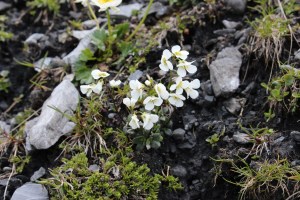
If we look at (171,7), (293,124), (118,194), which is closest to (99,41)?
(171,7)

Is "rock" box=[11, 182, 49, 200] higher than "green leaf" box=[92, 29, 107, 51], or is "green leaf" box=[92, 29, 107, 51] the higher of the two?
"green leaf" box=[92, 29, 107, 51]

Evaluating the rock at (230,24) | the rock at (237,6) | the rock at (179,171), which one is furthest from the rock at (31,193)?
the rock at (237,6)

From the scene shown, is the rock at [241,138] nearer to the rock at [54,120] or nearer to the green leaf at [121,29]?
the rock at [54,120]

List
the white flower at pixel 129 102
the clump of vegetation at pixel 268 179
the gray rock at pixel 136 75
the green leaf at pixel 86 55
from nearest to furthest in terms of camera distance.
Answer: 1. the clump of vegetation at pixel 268 179
2. the white flower at pixel 129 102
3. the gray rock at pixel 136 75
4. the green leaf at pixel 86 55

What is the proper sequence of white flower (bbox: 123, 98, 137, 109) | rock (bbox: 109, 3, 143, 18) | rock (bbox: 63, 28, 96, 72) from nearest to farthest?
white flower (bbox: 123, 98, 137, 109) → rock (bbox: 63, 28, 96, 72) → rock (bbox: 109, 3, 143, 18)

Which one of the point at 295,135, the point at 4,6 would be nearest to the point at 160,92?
the point at 295,135

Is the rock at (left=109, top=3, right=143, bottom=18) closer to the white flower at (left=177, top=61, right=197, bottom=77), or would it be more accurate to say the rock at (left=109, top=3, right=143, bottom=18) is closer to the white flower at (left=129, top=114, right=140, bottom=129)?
the white flower at (left=177, top=61, right=197, bottom=77)

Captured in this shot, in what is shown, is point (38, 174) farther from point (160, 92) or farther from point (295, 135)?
point (295, 135)

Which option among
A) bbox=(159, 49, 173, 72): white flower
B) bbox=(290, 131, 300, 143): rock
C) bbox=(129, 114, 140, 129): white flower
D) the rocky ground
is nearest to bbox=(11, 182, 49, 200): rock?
the rocky ground
